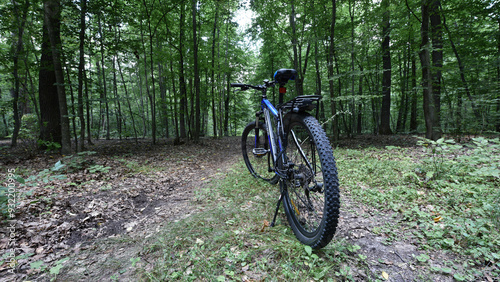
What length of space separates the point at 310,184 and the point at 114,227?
2.42 m

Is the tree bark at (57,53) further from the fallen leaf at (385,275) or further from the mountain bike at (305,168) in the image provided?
the fallen leaf at (385,275)

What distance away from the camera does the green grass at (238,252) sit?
4.67 feet

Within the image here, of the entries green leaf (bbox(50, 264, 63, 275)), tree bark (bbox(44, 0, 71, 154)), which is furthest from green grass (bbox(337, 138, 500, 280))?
tree bark (bbox(44, 0, 71, 154))

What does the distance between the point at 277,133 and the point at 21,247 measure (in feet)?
9.19

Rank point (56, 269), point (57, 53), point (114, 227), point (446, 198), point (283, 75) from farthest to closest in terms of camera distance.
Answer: point (57, 53) → point (446, 198) → point (114, 227) → point (283, 75) → point (56, 269)

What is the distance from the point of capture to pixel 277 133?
2.25 metres

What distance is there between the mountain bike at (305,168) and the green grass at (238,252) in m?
0.15

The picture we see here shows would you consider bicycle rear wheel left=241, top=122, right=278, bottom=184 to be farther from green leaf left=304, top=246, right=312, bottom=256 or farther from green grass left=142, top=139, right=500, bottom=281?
green leaf left=304, top=246, right=312, bottom=256

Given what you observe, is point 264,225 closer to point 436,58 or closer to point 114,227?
point 114,227

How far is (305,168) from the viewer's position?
1.79 meters

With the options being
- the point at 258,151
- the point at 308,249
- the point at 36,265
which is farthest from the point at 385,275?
the point at 36,265

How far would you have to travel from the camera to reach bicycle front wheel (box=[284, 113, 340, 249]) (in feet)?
4.54

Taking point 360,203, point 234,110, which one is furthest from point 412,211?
point 234,110

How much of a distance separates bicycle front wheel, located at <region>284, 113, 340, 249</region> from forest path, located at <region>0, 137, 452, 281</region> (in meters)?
0.40
